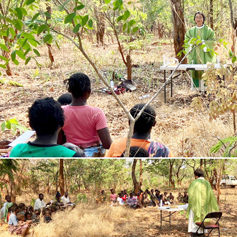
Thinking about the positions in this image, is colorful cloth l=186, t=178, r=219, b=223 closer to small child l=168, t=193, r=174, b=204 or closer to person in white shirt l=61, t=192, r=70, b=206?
small child l=168, t=193, r=174, b=204

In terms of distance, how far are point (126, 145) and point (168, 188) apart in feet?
1.33

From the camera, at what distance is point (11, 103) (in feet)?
25.2

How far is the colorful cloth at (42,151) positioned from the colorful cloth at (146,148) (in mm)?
382

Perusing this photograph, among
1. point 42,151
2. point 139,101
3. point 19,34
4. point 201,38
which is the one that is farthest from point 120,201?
point 201,38

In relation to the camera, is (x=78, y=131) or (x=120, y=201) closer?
(x=120, y=201)

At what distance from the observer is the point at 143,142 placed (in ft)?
7.25

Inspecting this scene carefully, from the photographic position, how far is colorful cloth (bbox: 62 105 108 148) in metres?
2.79

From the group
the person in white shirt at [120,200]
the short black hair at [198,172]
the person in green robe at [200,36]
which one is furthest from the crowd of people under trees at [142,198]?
the person in green robe at [200,36]

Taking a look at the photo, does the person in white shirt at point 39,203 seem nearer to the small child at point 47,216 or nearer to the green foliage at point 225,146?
the small child at point 47,216

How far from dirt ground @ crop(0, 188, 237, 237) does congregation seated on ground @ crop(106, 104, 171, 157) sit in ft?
1.22

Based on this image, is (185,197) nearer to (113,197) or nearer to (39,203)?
(113,197)

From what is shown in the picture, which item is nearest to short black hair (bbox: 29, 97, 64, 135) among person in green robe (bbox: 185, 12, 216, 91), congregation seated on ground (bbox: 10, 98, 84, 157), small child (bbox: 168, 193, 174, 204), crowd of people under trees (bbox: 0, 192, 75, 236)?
congregation seated on ground (bbox: 10, 98, 84, 157)

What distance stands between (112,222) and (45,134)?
0.56 m

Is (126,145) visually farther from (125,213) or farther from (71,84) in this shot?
(71,84)
